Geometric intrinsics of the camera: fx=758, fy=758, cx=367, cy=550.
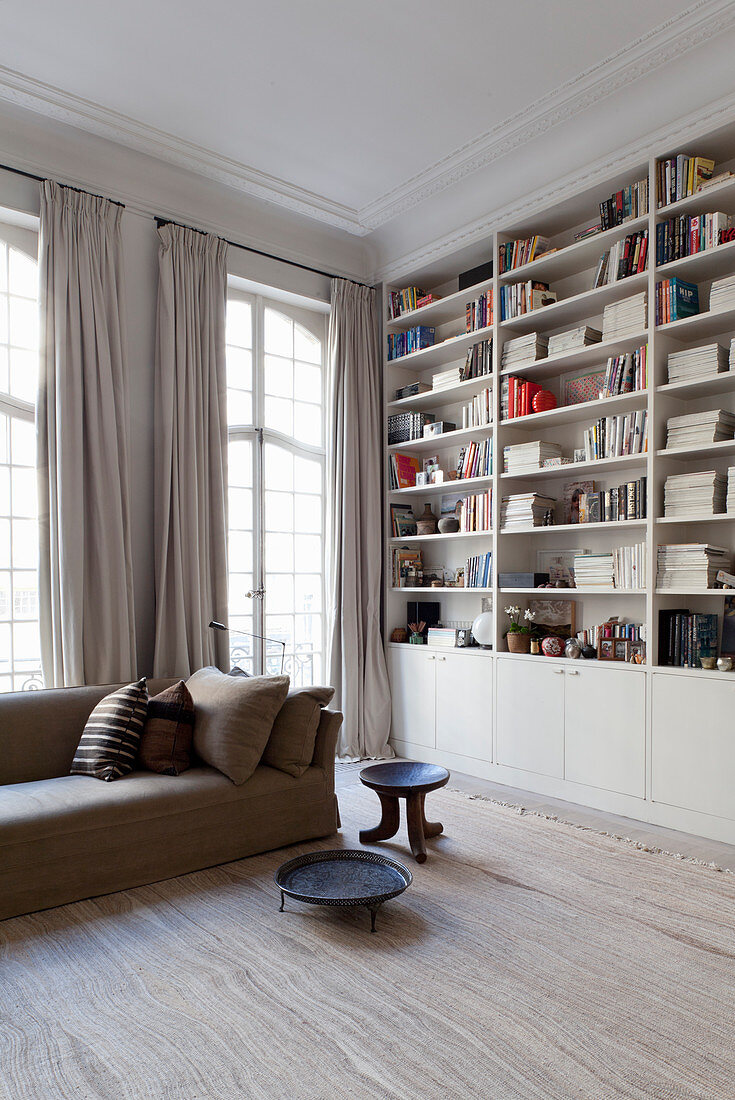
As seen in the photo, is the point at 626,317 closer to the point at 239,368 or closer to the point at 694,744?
the point at 694,744

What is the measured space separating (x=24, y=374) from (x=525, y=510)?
281 centimetres

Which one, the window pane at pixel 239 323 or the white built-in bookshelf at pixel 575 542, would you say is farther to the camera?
the window pane at pixel 239 323

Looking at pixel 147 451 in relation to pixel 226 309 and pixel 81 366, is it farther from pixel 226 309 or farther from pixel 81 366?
pixel 226 309

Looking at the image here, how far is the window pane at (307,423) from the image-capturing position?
514cm

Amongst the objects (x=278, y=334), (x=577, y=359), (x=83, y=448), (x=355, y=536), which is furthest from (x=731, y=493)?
(x=83, y=448)

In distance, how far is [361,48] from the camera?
3303 millimetres

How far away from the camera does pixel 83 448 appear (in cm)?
384

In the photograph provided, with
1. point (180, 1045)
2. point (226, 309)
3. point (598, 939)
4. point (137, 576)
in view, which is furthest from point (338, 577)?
point (180, 1045)

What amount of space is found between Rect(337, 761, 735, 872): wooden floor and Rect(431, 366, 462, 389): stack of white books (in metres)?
2.46

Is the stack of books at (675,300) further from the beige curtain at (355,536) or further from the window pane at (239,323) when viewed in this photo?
the window pane at (239,323)

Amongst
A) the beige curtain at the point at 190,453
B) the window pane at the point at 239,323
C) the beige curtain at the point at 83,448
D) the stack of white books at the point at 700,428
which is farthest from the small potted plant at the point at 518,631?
the window pane at the point at 239,323

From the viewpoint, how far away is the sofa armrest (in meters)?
3.48

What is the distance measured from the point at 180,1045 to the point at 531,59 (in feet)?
13.0

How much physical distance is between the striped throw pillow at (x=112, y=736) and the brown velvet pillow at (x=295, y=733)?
588mm
